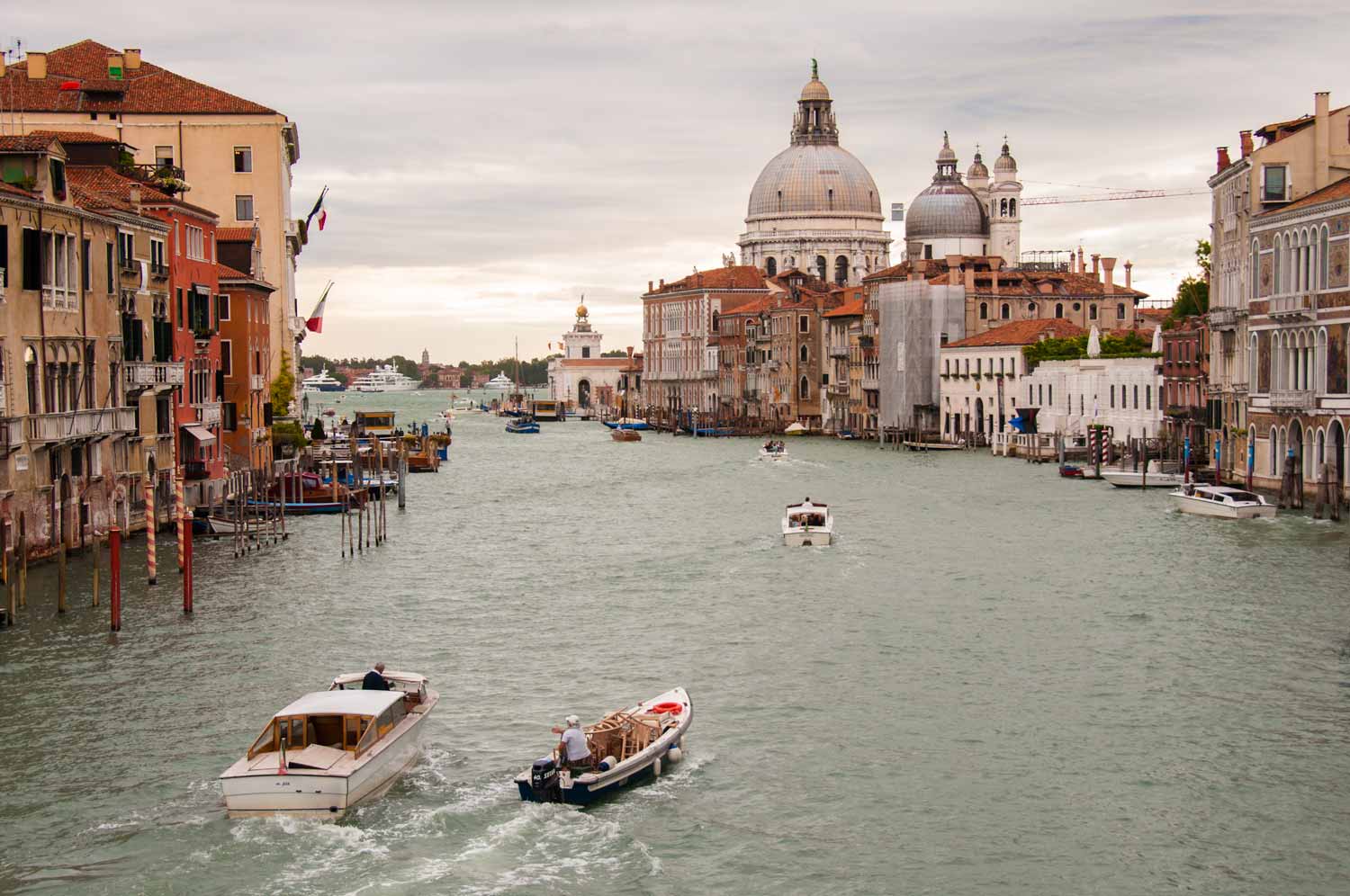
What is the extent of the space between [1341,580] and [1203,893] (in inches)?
588

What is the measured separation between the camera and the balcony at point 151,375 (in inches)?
1264

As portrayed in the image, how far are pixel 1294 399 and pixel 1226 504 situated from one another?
267 centimetres

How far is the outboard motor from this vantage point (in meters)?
15.2

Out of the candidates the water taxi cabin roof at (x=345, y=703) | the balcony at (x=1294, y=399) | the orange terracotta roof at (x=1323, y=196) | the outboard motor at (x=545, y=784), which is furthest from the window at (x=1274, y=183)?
the outboard motor at (x=545, y=784)

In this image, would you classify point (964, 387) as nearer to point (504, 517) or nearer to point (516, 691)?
point (504, 517)

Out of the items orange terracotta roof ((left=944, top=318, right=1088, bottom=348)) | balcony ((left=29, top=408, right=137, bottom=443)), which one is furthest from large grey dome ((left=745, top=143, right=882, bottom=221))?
balcony ((left=29, top=408, right=137, bottom=443))

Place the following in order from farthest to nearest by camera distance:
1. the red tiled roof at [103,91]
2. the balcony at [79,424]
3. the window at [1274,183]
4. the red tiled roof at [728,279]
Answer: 1. the red tiled roof at [728,279]
2. the red tiled roof at [103,91]
3. the window at [1274,183]
4. the balcony at [79,424]

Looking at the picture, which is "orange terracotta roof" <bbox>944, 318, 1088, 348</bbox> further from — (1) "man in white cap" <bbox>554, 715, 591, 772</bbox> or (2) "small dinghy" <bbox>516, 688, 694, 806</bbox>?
(1) "man in white cap" <bbox>554, 715, 591, 772</bbox>

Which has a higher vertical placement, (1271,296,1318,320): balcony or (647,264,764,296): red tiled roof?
(647,264,764,296): red tiled roof

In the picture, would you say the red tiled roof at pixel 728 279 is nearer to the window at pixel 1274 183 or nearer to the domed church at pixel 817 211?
the domed church at pixel 817 211

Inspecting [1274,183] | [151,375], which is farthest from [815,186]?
[151,375]

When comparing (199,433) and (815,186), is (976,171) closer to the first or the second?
(815,186)

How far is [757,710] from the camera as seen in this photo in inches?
752

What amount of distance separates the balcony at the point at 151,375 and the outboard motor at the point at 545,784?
62.8ft
